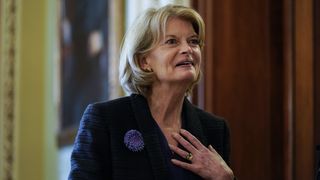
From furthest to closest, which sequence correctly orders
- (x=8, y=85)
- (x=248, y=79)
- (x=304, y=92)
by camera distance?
(x=8, y=85) < (x=248, y=79) < (x=304, y=92)

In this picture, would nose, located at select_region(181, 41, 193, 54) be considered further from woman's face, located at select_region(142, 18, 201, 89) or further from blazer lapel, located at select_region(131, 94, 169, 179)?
blazer lapel, located at select_region(131, 94, 169, 179)

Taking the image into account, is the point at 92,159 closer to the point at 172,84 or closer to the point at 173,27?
the point at 172,84

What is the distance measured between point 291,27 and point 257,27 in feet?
0.62

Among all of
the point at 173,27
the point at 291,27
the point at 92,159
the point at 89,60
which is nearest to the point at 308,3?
the point at 291,27

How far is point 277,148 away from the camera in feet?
9.79

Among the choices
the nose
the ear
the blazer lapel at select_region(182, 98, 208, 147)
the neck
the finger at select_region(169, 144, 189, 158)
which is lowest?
the finger at select_region(169, 144, 189, 158)

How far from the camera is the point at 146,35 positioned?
2160 mm

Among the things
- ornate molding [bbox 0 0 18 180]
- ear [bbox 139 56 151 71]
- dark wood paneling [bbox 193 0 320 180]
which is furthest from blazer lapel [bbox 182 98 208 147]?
ornate molding [bbox 0 0 18 180]

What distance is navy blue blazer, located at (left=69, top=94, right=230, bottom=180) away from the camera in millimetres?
1986

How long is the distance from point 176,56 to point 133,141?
351 millimetres

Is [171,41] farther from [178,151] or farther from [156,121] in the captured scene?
[178,151]

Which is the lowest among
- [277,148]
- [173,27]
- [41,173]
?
[41,173]

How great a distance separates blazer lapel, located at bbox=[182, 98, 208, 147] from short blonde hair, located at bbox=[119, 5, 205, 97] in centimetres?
17

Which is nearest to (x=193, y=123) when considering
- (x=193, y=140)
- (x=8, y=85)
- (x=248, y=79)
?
(x=193, y=140)
